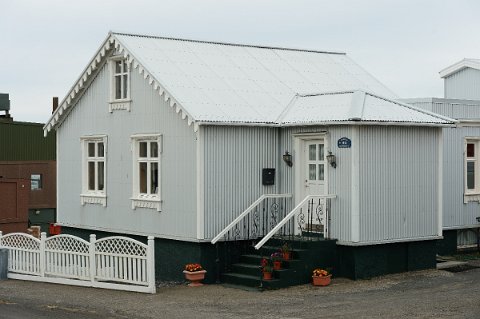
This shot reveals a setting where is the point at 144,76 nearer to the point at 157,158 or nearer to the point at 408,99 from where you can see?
the point at 157,158

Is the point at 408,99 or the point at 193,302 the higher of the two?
the point at 408,99

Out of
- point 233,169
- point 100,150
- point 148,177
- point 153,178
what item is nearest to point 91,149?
point 100,150

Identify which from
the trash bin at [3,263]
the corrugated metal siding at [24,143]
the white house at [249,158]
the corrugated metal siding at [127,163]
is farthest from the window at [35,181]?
the trash bin at [3,263]

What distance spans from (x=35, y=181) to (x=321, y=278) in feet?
88.2

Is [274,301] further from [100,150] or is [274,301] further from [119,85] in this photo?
[100,150]

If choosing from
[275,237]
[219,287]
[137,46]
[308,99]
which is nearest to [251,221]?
[275,237]

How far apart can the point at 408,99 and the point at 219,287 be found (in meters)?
7.99

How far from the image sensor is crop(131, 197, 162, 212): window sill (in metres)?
21.2

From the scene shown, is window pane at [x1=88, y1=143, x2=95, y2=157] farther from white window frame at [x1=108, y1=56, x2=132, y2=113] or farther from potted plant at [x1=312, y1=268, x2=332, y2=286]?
potted plant at [x1=312, y1=268, x2=332, y2=286]

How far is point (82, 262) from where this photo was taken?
20047 mm

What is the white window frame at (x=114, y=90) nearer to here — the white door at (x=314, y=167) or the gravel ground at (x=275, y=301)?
the white door at (x=314, y=167)

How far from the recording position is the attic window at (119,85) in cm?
2243

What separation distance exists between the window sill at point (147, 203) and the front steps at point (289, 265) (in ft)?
8.18

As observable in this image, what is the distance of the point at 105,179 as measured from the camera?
76.4 ft
